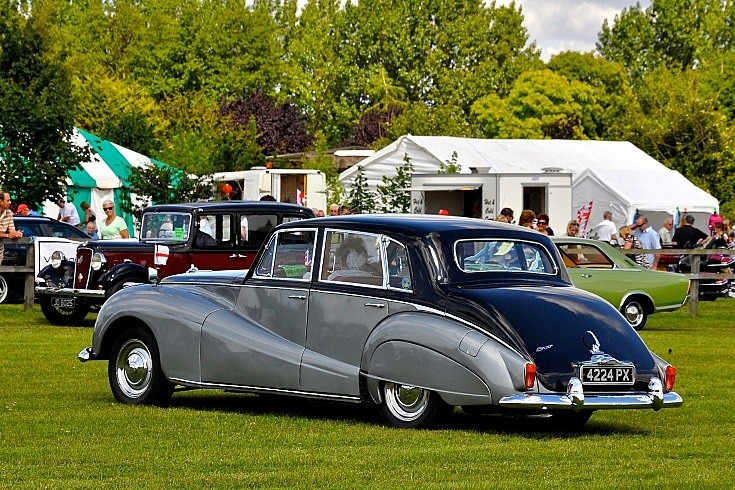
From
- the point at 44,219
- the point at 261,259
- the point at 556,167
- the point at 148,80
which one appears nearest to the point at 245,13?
the point at 148,80

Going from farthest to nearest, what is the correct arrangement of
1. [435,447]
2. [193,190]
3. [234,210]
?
[193,190], [234,210], [435,447]

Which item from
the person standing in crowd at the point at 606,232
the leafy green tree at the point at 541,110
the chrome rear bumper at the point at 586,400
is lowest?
the chrome rear bumper at the point at 586,400

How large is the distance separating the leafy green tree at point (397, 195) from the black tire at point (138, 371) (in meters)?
25.5

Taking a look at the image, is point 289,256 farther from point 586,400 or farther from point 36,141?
point 36,141

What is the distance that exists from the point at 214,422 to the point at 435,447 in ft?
7.19

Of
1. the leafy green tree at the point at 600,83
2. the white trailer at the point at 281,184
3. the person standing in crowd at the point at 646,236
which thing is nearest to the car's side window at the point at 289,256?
the person standing in crowd at the point at 646,236

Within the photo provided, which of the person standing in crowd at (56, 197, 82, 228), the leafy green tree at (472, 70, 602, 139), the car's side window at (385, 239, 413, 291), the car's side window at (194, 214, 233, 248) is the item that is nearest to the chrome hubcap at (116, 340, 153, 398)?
the car's side window at (385, 239, 413, 291)

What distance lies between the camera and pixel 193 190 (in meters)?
36.8

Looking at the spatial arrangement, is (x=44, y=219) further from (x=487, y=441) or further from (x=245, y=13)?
(x=245, y=13)

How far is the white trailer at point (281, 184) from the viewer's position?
4603 centimetres

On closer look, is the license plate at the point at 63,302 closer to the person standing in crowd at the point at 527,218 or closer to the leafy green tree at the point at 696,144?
the person standing in crowd at the point at 527,218

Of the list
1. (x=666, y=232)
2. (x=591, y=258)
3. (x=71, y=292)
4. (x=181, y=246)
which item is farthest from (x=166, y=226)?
(x=666, y=232)

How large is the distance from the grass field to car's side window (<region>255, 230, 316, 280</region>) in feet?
3.73

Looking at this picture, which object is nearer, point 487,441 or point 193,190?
point 487,441
